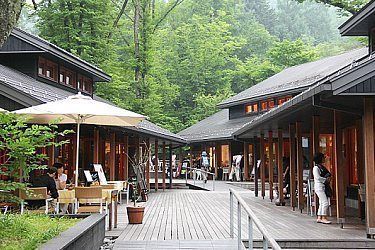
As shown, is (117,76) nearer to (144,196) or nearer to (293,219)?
(144,196)

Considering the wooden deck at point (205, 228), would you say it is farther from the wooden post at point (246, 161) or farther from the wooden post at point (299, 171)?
the wooden post at point (246, 161)

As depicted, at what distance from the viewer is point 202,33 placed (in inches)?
1649

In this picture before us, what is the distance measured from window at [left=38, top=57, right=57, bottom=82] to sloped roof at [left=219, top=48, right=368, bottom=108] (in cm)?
987

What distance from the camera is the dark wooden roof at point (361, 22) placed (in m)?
11.0

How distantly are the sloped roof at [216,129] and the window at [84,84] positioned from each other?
8.08m

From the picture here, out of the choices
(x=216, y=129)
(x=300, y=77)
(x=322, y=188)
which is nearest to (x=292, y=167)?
(x=322, y=188)

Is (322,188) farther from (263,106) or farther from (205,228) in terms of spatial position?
(263,106)

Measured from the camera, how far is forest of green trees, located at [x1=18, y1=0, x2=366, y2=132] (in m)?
26.6

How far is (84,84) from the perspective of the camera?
19.3 meters

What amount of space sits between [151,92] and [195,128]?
4193mm

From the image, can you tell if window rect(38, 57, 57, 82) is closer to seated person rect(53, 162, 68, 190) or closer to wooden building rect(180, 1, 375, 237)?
seated person rect(53, 162, 68, 190)

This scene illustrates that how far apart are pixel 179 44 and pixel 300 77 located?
1951cm

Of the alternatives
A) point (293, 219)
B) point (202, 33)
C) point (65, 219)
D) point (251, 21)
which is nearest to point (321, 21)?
point (251, 21)

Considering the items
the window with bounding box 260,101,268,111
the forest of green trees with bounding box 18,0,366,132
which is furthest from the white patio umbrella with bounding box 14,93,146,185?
the window with bounding box 260,101,268,111
